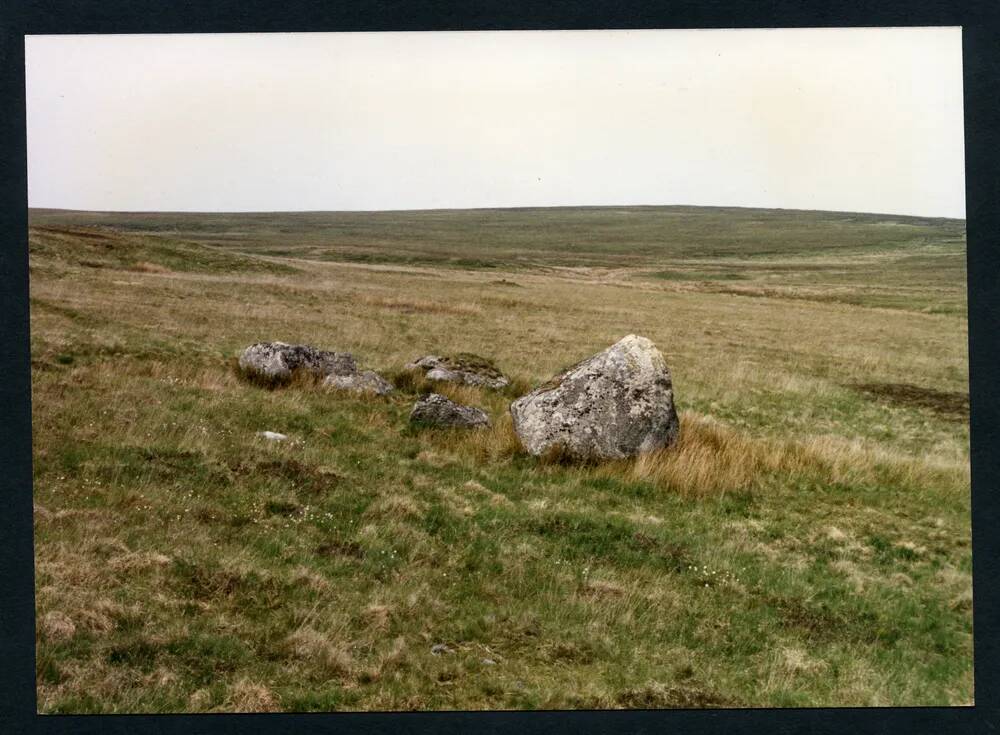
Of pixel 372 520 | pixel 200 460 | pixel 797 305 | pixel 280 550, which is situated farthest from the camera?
pixel 797 305

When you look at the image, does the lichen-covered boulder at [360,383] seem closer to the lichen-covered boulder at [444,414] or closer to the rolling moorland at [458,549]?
the rolling moorland at [458,549]

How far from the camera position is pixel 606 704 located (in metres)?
6.69

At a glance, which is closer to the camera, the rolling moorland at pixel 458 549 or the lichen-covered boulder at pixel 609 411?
the rolling moorland at pixel 458 549

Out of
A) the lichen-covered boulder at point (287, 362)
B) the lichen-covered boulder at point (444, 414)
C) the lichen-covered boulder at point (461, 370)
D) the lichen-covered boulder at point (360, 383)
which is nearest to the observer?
the lichen-covered boulder at point (444, 414)

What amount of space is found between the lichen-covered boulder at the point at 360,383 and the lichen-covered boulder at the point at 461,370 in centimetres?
124

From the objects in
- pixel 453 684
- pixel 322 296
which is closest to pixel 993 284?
pixel 453 684

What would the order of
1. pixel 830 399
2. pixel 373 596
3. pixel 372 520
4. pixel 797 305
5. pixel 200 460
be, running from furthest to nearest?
pixel 797 305 → pixel 830 399 → pixel 200 460 → pixel 372 520 → pixel 373 596

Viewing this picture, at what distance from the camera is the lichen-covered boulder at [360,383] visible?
1369 centimetres

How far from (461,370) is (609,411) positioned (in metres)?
5.44

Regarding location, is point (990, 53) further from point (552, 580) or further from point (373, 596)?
point (373, 596)

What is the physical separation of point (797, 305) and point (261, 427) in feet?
124

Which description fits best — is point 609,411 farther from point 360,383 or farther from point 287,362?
point 287,362

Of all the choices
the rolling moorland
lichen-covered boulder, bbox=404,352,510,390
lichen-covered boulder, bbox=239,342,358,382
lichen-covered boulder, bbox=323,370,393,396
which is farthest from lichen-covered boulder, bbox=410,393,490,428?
lichen-covered boulder, bbox=239,342,358,382

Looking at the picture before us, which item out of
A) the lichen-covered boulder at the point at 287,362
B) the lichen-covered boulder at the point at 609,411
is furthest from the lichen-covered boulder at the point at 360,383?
the lichen-covered boulder at the point at 609,411
